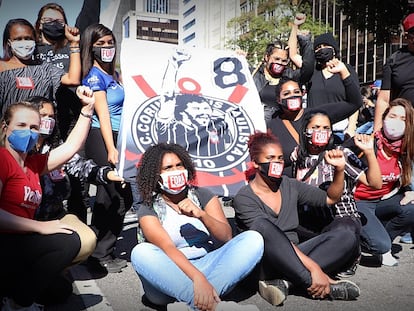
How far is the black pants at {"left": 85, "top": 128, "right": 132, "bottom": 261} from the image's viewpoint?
397 cm

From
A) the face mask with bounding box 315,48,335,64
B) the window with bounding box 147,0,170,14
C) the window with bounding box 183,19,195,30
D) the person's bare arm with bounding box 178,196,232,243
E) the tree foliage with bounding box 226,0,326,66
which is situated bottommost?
the person's bare arm with bounding box 178,196,232,243

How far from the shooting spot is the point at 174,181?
10.6 feet

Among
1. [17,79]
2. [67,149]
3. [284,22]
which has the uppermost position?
[284,22]

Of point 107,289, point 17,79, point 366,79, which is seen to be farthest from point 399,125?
point 366,79

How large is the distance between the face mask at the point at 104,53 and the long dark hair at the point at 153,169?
93 cm

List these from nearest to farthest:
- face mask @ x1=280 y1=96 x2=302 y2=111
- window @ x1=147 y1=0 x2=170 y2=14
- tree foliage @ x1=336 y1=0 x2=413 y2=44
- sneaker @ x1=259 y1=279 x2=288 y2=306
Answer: sneaker @ x1=259 y1=279 x2=288 y2=306 → face mask @ x1=280 y1=96 x2=302 y2=111 → tree foliage @ x1=336 y1=0 x2=413 y2=44 → window @ x1=147 y1=0 x2=170 y2=14

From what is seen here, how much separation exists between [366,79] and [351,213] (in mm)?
46468

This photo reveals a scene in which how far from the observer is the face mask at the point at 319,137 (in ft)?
12.9

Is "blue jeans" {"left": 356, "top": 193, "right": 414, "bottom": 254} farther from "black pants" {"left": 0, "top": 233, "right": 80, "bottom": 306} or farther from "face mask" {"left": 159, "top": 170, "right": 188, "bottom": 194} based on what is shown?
"black pants" {"left": 0, "top": 233, "right": 80, "bottom": 306}

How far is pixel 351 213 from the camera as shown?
3.84 metres

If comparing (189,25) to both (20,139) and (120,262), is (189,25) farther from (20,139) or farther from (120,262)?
(20,139)

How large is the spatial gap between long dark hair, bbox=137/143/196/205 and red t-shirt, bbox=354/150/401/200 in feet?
5.24

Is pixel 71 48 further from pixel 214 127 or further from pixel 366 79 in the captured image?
pixel 366 79

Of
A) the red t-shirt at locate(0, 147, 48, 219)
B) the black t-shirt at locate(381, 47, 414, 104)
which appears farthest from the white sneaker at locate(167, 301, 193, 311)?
the black t-shirt at locate(381, 47, 414, 104)
